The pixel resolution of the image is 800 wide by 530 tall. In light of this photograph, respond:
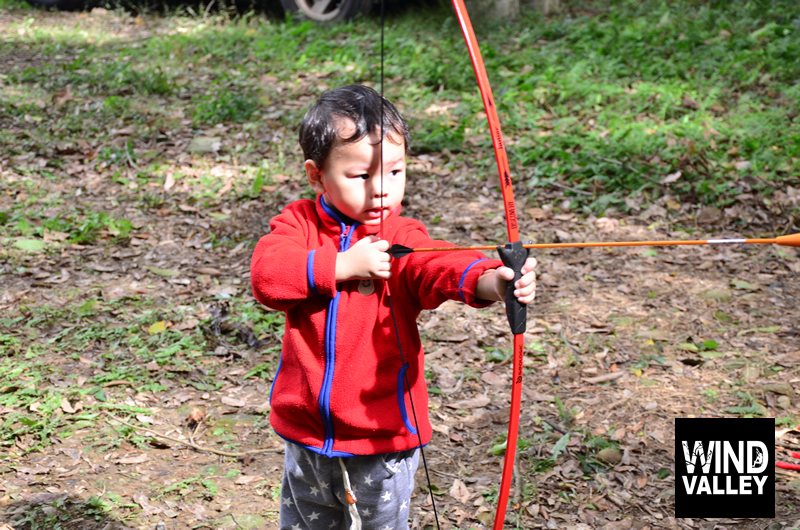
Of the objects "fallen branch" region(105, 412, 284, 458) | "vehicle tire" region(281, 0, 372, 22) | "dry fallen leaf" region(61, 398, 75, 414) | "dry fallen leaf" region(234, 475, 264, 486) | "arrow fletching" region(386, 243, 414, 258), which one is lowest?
"dry fallen leaf" region(234, 475, 264, 486)

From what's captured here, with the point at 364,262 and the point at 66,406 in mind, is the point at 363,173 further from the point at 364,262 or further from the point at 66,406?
the point at 66,406

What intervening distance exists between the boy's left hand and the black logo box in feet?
4.90

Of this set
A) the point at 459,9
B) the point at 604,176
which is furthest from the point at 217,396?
the point at 604,176

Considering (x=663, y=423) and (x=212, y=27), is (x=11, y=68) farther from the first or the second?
(x=663, y=423)

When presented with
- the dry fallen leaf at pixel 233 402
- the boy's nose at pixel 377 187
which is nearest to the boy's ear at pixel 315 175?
the boy's nose at pixel 377 187

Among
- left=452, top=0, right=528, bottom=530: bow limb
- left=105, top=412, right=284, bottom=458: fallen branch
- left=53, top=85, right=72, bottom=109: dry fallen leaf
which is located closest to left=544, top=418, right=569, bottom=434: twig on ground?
left=105, top=412, right=284, bottom=458: fallen branch

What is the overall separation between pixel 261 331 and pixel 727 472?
7.26ft

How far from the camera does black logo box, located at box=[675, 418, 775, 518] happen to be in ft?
8.48

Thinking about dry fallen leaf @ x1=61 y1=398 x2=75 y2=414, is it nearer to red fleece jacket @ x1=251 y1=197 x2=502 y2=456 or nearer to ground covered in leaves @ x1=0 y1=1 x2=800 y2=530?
ground covered in leaves @ x1=0 y1=1 x2=800 y2=530

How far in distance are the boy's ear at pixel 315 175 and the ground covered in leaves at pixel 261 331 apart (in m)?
1.34

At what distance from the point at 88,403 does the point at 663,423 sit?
94.7 inches

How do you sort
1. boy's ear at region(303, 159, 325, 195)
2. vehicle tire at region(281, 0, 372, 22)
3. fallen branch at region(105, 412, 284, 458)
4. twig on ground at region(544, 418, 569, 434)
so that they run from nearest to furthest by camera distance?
1. boy's ear at region(303, 159, 325, 195)
2. fallen branch at region(105, 412, 284, 458)
3. twig on ground at region(544, 418, 569, 434)
4. vehicle tire at region(281, 0, 372, 22)

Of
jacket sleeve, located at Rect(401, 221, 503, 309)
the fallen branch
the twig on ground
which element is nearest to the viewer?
jacket sleeve, located at Rect(401, 221, 503, 309)

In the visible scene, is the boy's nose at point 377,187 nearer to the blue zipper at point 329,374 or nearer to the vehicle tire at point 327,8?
the blue zipper at point 329,374
